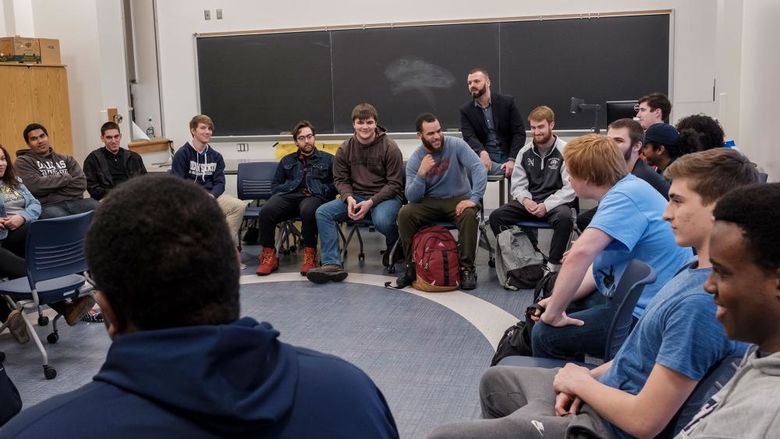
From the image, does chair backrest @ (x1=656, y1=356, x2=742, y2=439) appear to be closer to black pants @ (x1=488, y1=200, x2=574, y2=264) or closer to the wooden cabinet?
black pants @ (x1=488, y1=200, x2=574, y2=264)

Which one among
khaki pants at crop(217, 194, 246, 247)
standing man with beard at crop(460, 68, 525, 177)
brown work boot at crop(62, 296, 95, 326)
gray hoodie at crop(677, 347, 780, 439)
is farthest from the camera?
standing man with beard at crop(460, 68, 525, 177)

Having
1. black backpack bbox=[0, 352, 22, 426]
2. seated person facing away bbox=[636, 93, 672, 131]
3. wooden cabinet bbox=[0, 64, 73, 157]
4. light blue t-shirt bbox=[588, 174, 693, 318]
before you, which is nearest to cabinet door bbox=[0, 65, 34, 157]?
wooden cabinet bbox=[0, 64, 73, 157]

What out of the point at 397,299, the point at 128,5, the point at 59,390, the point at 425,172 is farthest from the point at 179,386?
the point at 128,5

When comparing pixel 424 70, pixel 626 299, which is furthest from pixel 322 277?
pixel 626 299

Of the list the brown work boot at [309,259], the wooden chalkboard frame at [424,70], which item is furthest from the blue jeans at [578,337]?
the wooden chalkboard frame at [424,70]

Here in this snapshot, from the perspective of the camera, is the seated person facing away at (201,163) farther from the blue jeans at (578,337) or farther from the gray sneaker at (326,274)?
the blue jeans at (578,337)

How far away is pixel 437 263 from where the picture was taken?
17.9 ft

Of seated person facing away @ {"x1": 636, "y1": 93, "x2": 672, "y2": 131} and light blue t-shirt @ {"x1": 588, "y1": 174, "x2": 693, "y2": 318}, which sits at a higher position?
seated person facing away @ {"x1": 636, "y1": 93, "x2": 672, "y2": 131}

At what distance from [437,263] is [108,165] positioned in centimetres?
344

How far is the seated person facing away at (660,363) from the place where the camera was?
1635 millimetres

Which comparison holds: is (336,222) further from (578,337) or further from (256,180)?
(578,337)

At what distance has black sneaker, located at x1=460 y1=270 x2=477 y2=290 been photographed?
5.47 metres

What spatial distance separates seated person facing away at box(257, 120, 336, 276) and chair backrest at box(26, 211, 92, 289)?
195 cm

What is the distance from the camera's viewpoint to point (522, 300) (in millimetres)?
5137
